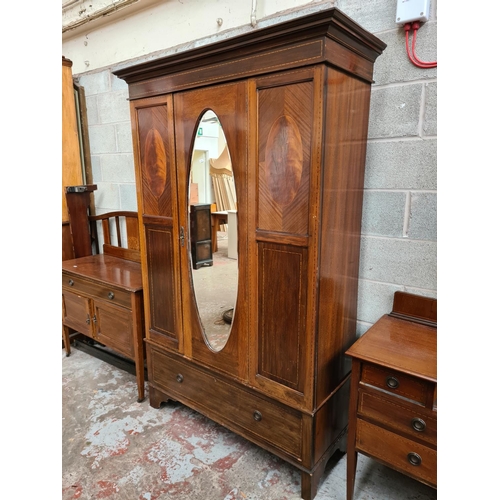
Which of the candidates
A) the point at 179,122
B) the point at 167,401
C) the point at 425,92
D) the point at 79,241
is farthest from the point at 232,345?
the point at 79,241

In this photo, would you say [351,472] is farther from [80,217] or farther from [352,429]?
[80,217]

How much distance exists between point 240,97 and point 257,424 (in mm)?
1391

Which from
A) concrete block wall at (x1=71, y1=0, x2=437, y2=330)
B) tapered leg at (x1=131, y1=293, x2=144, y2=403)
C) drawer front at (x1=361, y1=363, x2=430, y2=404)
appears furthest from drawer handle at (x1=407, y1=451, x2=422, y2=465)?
tapered leg at (x1=131, y1=293, x2=144, y2=403)

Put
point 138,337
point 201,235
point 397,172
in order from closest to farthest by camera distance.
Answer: point 397,172 < point 201,235 < point 138,337

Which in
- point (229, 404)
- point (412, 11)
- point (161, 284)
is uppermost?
point (412, 11)

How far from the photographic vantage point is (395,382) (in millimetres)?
1283

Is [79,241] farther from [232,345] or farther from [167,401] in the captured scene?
[232,345]

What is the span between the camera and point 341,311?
156 cm

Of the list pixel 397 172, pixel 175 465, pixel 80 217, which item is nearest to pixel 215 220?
pixel 397 172

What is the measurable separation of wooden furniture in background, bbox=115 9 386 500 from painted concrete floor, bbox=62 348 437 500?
16 cm

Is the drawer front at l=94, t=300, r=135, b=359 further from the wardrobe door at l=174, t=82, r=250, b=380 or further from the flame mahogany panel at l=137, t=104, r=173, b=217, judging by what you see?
the flame mahogany panel at l=137, t=104, r=173, b=217

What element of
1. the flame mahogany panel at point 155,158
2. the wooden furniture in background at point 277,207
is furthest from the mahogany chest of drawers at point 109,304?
the flame mahogany panel at point 155,158

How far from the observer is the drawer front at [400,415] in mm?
1235

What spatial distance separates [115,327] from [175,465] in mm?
922
